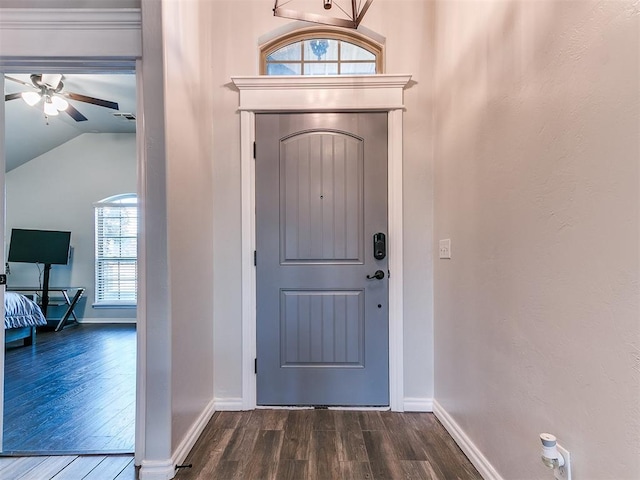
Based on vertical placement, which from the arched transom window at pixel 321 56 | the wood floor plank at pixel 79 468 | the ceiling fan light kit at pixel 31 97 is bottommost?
the wood floor plank at pixel 79 468

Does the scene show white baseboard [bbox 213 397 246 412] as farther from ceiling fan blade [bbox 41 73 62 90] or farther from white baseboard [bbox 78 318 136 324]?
white baseboard [bbox 78 318 136 324]

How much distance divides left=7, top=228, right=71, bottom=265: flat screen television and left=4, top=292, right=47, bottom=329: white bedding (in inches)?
44.9

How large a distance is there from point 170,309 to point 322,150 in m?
1.40

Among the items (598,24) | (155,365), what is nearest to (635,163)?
(598,24)

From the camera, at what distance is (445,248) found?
80.8 inches

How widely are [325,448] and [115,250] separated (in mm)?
5010

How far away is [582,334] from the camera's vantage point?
992mm

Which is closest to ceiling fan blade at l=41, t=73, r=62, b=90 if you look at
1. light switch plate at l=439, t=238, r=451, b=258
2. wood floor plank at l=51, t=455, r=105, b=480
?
wood floor plank at l=51, t=455, r=105, b=480

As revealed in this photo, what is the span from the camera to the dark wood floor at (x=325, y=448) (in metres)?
1.60

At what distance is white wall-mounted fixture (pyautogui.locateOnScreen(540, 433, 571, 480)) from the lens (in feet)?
3.37

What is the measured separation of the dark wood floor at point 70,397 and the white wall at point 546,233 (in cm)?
198

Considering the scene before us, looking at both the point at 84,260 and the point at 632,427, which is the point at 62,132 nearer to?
the point at 84,260

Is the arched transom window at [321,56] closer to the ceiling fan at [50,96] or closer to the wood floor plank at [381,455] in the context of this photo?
the ceiling fan at [50,96]

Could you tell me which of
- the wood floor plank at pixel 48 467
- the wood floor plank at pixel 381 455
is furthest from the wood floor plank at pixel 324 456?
the wood floor plank at pixel 48 467
